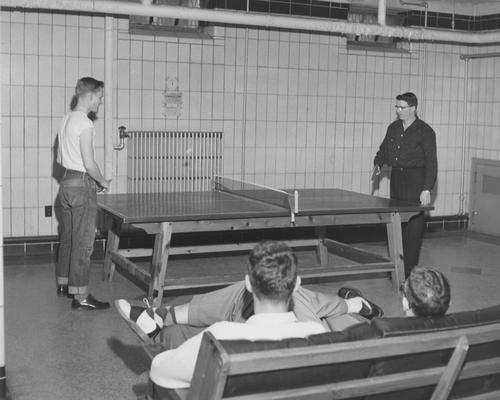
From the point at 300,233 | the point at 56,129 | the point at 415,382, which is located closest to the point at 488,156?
the point at 300,233

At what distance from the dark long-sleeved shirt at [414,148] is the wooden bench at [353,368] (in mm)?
4091

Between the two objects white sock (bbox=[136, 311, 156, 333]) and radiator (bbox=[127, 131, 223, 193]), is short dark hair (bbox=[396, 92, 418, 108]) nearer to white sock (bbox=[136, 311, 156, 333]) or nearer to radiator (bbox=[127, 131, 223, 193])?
radiator (bbox=[127, 131, 223, 193])

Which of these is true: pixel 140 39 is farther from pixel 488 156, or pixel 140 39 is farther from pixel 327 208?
pixel 488 156

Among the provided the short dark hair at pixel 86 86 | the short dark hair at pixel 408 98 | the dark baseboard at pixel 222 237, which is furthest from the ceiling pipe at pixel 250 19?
the dark baseboard at pixel 222 237

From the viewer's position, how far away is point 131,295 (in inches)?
257

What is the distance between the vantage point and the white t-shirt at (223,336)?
287 centimetres

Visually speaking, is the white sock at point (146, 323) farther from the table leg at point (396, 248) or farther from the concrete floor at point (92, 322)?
the table leg at point (396, 248)

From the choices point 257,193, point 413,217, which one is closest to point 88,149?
point 257,193

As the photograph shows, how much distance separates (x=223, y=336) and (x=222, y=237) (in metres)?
5.71

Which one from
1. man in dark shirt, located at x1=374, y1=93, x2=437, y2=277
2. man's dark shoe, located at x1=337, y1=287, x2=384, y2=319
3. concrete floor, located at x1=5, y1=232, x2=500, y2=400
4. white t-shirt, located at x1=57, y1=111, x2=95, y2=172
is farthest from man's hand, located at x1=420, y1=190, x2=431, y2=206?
man's dark shoe, located at x1=337, y1=287, x2=384, y2=319

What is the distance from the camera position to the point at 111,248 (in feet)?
22.8

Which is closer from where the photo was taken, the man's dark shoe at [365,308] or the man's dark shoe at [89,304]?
the man's dark shoe at [365,308]

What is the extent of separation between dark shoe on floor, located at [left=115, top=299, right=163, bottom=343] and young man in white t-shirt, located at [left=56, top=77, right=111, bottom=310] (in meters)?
2.40

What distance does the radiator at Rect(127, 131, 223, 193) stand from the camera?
802 centimetres
